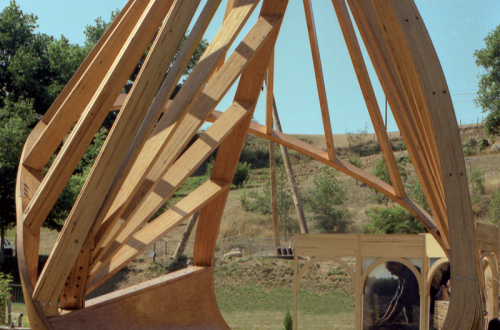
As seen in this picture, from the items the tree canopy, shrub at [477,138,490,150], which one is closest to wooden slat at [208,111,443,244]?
the tree canopy

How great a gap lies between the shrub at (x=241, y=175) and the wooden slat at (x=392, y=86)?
26865 millimetres

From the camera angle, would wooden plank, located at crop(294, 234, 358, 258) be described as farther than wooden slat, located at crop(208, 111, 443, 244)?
Yes

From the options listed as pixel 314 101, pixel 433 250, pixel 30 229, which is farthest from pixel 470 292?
pixel 314 101

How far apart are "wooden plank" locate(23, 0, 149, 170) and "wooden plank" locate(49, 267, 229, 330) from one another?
2.00 m

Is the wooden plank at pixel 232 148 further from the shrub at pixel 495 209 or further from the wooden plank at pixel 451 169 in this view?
the shrub at pixel 495 209

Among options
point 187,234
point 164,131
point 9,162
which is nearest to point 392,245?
point 164,131

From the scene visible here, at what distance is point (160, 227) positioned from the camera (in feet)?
26.0

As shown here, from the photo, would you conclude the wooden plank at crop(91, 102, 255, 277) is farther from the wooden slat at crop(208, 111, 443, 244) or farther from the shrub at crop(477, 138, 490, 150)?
the shrub at crop(477, 138, 490, 150)

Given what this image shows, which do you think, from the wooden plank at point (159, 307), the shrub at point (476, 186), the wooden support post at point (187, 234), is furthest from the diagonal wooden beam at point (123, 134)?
the shrub at point (476, 186)

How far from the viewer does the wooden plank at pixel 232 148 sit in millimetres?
7691

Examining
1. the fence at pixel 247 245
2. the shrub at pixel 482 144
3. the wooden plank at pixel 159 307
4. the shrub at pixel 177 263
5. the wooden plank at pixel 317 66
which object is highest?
the shrub at pixel 482 144

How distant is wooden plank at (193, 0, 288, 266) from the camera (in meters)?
7.69

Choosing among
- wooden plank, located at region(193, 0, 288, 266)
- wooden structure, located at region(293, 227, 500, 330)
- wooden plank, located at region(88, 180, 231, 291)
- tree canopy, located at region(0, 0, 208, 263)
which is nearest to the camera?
wooden plank, located at region(88, 180, 231, 291)

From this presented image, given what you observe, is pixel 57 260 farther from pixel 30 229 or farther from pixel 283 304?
pixel 283 304
